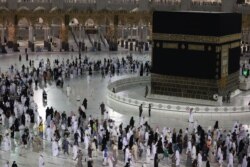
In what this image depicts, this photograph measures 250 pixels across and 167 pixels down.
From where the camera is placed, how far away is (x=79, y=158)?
13391 millimetres

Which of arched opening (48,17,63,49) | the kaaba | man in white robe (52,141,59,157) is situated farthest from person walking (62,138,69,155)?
arched opening (48,17,63,49)

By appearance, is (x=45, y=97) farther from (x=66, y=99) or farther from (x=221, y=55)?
(x=221, y=55)

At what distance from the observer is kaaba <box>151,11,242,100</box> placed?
20.7m

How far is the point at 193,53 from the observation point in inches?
831

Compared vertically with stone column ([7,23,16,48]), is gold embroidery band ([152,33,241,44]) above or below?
above

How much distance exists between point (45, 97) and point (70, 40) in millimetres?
21291

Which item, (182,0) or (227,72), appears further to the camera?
(182,0)

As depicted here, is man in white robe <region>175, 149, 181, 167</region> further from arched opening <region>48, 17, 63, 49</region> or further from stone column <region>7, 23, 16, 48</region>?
arched opening <region>48, 17, 63, 49</region>

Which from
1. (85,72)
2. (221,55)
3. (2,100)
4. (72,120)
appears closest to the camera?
(72,120)

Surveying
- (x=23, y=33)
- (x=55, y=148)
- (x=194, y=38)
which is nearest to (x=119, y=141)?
(x=55, y=148)

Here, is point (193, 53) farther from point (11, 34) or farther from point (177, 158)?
point (11, 34)

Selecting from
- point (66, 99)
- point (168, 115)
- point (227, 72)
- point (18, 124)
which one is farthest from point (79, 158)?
point (227, 72)

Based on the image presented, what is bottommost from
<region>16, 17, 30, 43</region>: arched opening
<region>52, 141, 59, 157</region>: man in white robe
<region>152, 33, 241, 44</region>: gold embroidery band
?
<region>52, 141, 59, 157</region>: man in white robe

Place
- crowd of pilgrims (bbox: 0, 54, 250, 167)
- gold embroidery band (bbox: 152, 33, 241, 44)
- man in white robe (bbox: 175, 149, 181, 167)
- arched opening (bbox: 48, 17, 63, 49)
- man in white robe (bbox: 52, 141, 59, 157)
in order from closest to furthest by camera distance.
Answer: man in white robe (bbox: 175, 149, 181, 167) → crowd of pilgrims (bbox: 0, 54, 250, 167) → man in white robe (bbox: 52, 141, 59, 157) → gold embroidery band (bbox: 152, 33, 241, 44) → arched opening (bbox: 48, 17, 63, 49)
